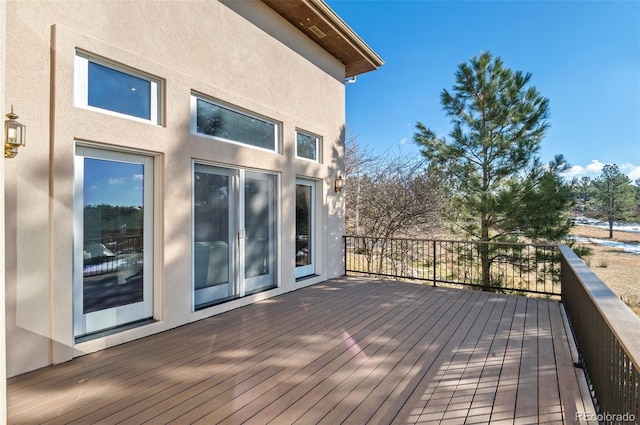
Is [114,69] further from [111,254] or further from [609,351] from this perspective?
[609,351]

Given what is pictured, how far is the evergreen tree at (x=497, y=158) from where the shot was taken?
6.56 meters

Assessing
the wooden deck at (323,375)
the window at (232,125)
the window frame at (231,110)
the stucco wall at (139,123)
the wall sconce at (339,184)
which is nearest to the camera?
the wooden deck at (323,375)

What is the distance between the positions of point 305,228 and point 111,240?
3.20 meters

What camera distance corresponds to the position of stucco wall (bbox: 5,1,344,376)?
2.52m

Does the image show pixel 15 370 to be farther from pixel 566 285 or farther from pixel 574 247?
pixel 574 247

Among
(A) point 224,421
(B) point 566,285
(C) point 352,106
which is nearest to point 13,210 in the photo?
(A) point 224,421

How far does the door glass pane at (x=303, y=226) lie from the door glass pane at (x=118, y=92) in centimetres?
279

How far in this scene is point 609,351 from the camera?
1.80 meters

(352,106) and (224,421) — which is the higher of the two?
(352,106)

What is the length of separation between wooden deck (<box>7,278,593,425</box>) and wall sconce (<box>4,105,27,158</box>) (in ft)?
5.74

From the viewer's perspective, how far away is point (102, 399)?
7.14ft

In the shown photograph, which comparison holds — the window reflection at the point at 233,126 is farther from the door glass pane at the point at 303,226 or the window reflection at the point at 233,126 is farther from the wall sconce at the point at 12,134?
the wall sconce at the point at 12,134

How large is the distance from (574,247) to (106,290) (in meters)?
8.24

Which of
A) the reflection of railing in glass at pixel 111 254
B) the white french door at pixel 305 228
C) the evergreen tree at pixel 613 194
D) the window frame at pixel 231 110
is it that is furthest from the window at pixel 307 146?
the evergreen tree at pixel 613 194
